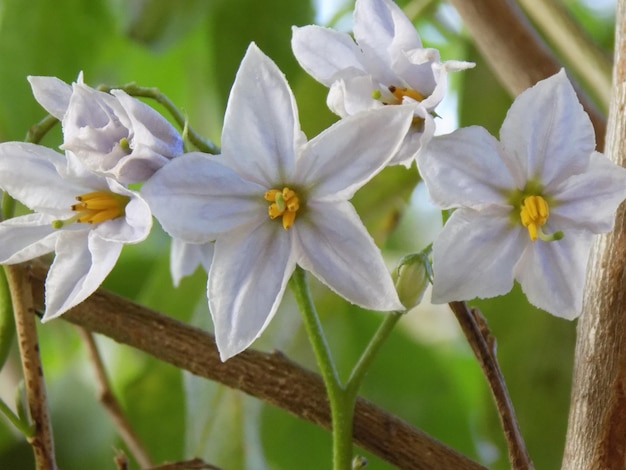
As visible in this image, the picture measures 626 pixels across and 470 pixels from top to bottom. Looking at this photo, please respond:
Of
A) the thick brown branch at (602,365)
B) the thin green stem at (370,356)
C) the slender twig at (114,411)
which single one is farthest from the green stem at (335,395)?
the slender twig at (114,411)

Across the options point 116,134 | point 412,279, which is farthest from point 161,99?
→ point 412,279

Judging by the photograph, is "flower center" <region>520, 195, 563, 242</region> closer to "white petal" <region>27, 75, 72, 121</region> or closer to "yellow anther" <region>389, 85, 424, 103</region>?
"yellow anther" <region>389, 85, 424, 103</region>

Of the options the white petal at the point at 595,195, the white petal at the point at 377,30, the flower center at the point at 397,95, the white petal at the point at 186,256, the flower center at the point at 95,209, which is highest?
the white petal at the point at 377,30


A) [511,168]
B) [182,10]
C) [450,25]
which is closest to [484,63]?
[450,25]

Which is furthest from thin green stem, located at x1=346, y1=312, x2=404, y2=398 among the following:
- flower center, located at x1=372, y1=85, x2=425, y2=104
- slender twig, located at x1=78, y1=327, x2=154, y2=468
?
slender twig, located at x1=78, y1=327, x2=154, y2=468

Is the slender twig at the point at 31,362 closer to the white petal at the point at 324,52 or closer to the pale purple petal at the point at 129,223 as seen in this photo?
the pale purple petal at the point at 129,223

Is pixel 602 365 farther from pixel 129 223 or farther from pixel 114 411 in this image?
pixel 114 411

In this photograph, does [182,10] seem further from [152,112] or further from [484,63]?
[152,112]
